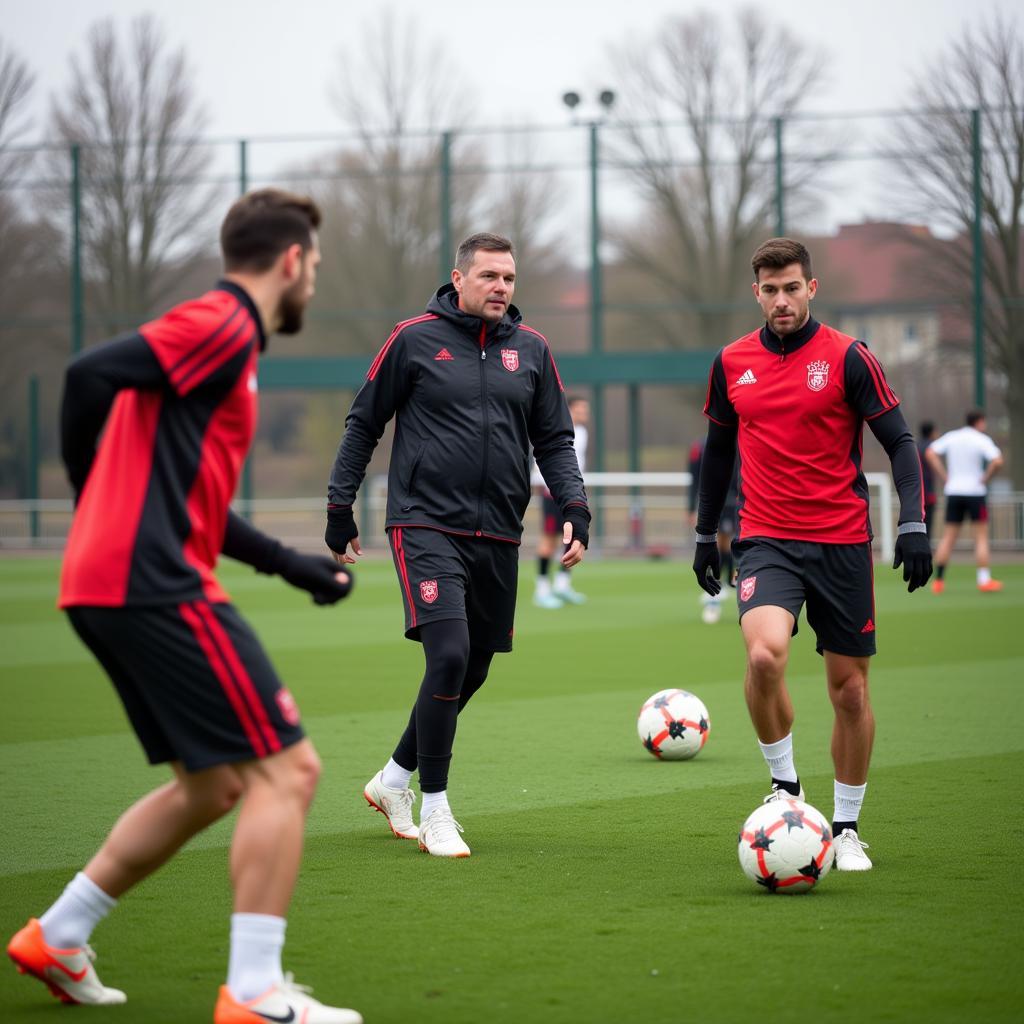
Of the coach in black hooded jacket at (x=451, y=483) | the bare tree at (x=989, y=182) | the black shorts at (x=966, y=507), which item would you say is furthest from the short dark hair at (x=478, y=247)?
the bare tree at (x=989, y=182)

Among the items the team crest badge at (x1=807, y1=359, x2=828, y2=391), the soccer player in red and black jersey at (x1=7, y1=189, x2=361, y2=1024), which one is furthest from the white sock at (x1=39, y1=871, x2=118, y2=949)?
the team crest badge at (x1=807, y1=359, x2=828, y2=391)

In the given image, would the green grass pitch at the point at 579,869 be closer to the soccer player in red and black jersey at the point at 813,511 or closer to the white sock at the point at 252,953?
the white sock at the point at 252,953

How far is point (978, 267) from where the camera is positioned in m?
30.8

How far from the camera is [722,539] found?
17.5 meters

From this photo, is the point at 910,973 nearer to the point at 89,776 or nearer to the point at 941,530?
the point at 89,776

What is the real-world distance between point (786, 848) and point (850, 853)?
55cm

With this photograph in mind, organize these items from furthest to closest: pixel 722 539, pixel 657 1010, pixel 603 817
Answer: pixel 722 539 < pixel 603 817 < pixel 657 1010

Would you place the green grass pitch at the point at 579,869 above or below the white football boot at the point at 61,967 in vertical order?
below

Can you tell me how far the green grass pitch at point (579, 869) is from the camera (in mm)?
4297

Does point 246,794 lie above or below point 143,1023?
above

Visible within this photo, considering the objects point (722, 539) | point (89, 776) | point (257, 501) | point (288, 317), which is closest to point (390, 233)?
point (257, 501)

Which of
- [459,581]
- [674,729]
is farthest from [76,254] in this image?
[459,581]

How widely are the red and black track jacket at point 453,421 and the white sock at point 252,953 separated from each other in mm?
2730

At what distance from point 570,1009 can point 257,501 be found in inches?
1202
